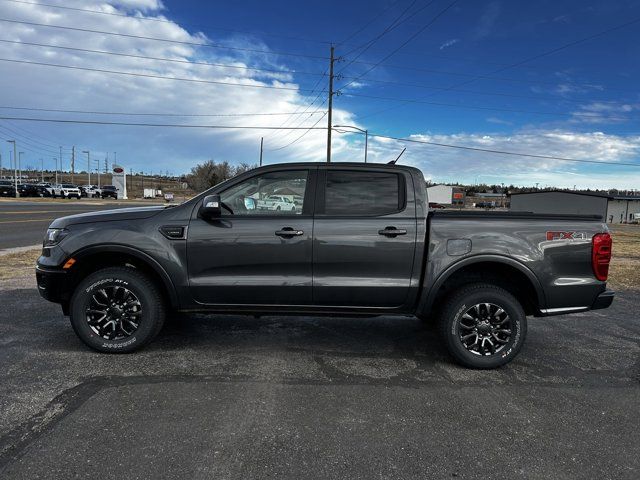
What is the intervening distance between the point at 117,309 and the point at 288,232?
1.76 meters

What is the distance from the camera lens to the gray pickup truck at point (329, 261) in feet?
13.5

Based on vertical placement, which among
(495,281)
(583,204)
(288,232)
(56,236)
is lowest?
(495,281)

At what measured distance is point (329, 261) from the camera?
13.6 feet

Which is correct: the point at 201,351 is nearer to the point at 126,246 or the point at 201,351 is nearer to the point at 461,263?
the point at 126,246

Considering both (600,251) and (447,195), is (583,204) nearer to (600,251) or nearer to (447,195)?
(447,195)

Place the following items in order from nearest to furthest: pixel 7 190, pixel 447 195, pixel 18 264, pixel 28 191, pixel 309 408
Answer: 1. pixel 309 408
2. pixel 18 264
3. pixel 7 190
4. pixel 28 191
5. pixel 447 195

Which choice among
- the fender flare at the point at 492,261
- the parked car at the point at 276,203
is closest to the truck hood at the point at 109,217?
the parked car at the point at 276,203

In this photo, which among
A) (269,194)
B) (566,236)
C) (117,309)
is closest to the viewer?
(566,236)

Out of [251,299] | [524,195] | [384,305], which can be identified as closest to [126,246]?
[251,299]

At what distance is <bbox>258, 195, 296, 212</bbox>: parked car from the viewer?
4297 millimetres

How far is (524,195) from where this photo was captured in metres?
80.2

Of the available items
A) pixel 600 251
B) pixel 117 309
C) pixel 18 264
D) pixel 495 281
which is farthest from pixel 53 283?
pixel 18 264

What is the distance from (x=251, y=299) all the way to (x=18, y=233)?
14760 millimetres

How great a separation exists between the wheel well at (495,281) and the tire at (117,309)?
268cm
